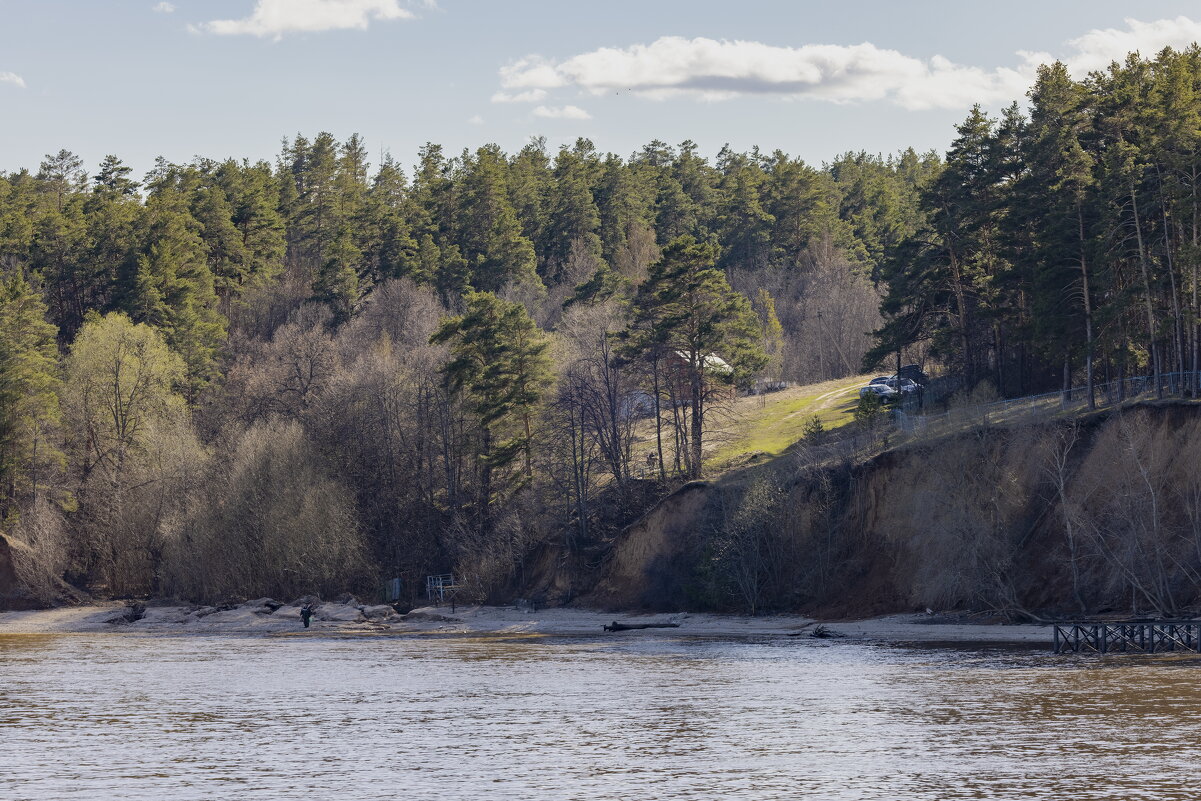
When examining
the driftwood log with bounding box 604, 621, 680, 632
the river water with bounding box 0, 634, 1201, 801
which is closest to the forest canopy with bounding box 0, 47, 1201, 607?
the driftwood log with bounding box 604, 621, 680, 632

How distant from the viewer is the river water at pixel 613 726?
1008 inches

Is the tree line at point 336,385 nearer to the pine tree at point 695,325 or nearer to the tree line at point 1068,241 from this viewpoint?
the pine tree at point 695,325

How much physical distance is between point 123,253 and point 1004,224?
67690mm

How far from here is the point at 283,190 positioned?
134500 mm

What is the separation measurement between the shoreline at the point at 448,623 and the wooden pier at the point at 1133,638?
4.99 m

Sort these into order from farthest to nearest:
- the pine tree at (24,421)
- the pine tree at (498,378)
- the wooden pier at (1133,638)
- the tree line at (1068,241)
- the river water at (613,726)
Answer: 1. the pine tree at (24,421)
2. the pine tree at (498,378)
3. the tree line at (1068,241)
4. the wooden pier at (1133,638)
5. the river water at (613,726)

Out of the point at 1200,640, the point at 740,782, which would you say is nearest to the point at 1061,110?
the point at 1200,640

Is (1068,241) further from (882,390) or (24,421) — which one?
(24,421)

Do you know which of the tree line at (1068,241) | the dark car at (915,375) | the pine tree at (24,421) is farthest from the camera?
the pine tree at (24,421)

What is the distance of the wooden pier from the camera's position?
A: 43562mm

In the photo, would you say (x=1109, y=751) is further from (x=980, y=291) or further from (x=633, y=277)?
(x=633, y=277)

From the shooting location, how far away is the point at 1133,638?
144ft

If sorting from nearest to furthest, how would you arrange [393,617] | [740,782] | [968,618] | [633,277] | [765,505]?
[740,782] < [968,618] < [765,505] < [393,617] < [633,277]

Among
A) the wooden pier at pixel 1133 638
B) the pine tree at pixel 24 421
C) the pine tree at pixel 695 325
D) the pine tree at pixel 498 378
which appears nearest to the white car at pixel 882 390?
the pine tree at pixel 695 325
